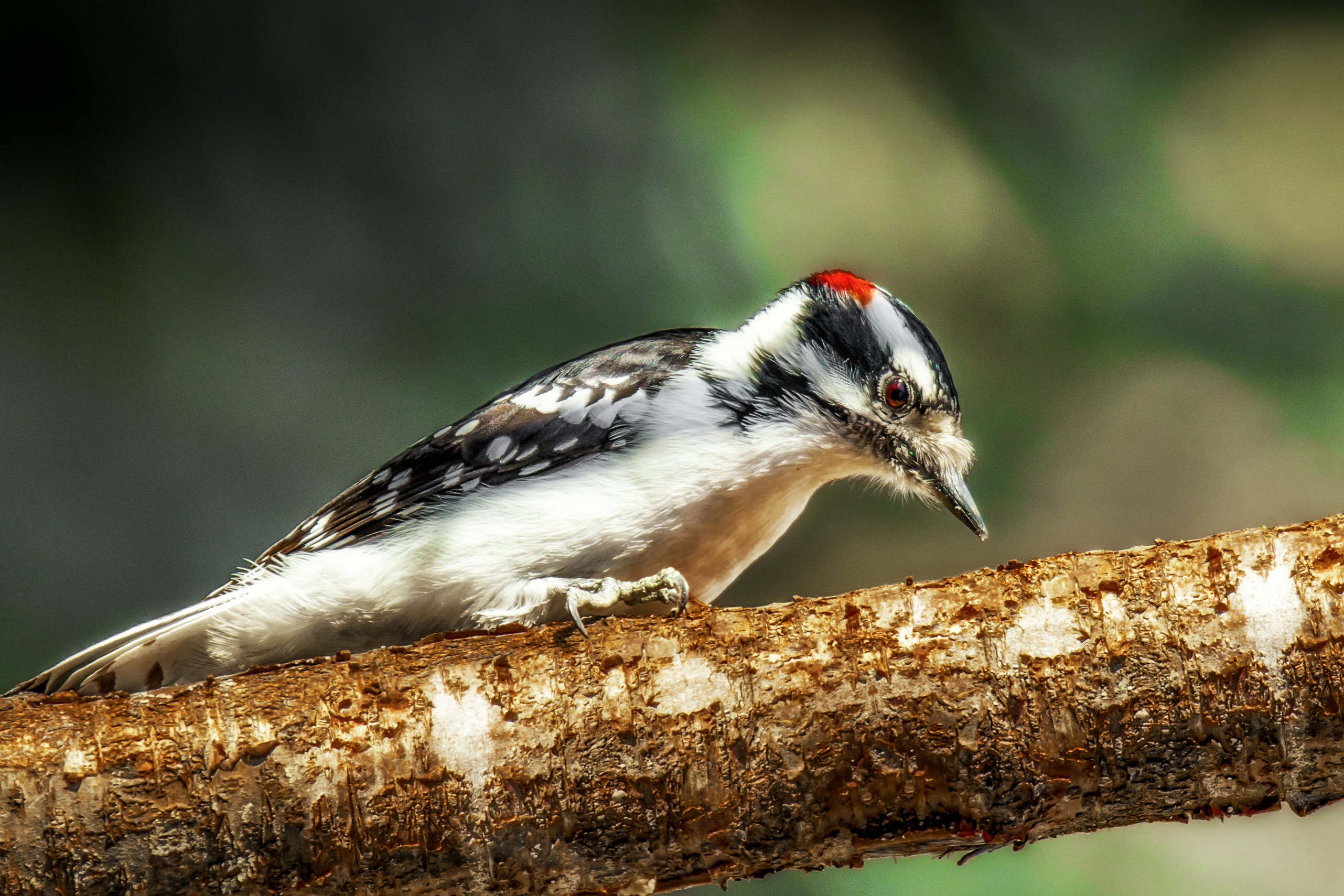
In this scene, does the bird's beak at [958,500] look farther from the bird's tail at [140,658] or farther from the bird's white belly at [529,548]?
the bird's tail at [140,658]

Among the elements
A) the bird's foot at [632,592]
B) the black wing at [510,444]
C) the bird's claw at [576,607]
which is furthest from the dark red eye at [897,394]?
the bird's claw at [576,607]

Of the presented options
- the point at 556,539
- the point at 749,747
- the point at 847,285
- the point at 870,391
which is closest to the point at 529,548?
the point at 556,539

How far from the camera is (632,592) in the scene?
1.44 meters

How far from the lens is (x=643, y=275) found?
2.72m

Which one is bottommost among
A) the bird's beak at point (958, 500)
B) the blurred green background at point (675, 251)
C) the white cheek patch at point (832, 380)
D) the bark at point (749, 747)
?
the bark at point (749, 747)

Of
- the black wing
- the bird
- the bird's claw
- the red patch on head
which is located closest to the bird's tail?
the bird

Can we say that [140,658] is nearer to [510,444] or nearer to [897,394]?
[510,444]

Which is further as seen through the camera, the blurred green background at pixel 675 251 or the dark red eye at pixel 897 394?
the blurred green background at pixel 675 251

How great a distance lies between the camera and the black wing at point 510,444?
1.67m

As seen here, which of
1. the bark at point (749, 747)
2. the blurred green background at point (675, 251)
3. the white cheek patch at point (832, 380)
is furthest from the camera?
the blurred green background at point (675, 251)

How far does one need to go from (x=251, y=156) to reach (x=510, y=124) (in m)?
0.64

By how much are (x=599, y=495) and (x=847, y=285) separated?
59cm

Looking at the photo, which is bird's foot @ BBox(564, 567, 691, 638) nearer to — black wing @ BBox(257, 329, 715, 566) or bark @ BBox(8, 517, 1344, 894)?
bark @ BBox(8, 517, 1344, 894)

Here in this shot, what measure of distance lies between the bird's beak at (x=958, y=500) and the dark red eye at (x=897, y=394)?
126 millimetres
